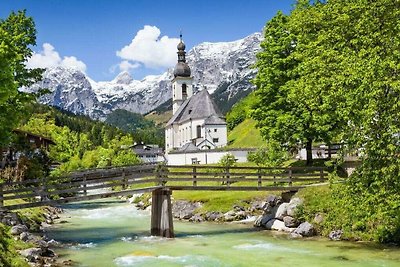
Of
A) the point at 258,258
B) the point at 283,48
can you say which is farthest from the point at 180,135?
the point at 258,258

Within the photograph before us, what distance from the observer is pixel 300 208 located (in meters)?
32.1

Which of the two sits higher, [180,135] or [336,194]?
[180,135]

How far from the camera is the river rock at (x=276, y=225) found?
32300mm

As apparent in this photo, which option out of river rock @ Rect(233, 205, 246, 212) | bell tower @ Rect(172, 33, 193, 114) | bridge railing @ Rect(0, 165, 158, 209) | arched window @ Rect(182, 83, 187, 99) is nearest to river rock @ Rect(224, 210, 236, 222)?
river rock @ Rect(233, 205, 246, 212)

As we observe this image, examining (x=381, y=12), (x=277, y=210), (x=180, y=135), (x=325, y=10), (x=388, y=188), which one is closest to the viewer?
(x=388, y=188)

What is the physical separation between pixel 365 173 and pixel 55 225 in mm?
25676

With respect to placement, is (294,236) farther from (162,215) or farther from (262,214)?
(162,215)

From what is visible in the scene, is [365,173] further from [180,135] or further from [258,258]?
[180,135]

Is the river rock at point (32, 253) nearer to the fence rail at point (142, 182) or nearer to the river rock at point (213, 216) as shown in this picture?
the fence rail at point (142, 182)

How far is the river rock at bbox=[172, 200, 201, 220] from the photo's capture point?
137ft

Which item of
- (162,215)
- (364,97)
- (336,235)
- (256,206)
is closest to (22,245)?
(162,215)

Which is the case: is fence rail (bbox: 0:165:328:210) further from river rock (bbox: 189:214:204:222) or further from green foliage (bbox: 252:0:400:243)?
green foliage (bbox: 252:0:400:243)

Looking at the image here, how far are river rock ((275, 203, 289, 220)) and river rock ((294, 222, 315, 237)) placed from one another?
2.72m

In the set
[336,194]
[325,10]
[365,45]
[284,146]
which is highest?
[325,10]
